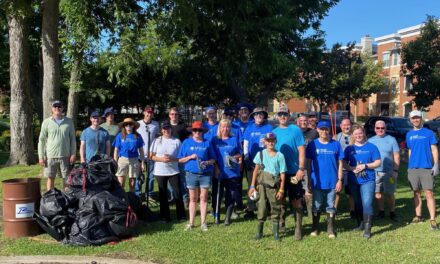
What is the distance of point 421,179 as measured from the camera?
23.4 ft

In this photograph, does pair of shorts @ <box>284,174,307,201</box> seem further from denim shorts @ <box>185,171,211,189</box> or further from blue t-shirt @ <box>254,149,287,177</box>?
denim shorts @ <box>185,171,211,189</box>

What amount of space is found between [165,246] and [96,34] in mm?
6557

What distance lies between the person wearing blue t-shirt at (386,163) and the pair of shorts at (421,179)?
1.17ft

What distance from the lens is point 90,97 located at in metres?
21.3

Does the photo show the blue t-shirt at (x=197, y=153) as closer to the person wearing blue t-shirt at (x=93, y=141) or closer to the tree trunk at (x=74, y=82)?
the person wearing blue t-shirt at (x=93, y=141)

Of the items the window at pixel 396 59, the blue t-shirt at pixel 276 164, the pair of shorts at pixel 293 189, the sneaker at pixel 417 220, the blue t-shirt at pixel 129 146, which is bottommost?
the sneaker at pixel 417 220

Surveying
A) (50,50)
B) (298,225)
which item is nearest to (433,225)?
(298,225)

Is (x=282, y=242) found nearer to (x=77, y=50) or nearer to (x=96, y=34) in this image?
(x=96, y=34)

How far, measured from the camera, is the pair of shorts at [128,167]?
807cm

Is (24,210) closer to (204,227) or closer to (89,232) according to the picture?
(89,232)

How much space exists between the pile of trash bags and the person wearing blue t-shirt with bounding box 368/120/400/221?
4.12m


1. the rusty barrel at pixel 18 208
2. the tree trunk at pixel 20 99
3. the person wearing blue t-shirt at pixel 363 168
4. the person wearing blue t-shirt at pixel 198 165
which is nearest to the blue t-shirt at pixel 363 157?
the person wearing blue t-shirt at pixel 363 168

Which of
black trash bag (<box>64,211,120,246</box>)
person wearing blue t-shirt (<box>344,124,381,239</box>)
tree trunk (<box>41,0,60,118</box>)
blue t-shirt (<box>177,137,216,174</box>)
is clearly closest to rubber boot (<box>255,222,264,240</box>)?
blue t-shirt (<box>177,137,216,174</box>)

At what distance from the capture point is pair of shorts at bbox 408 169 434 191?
7070mm
